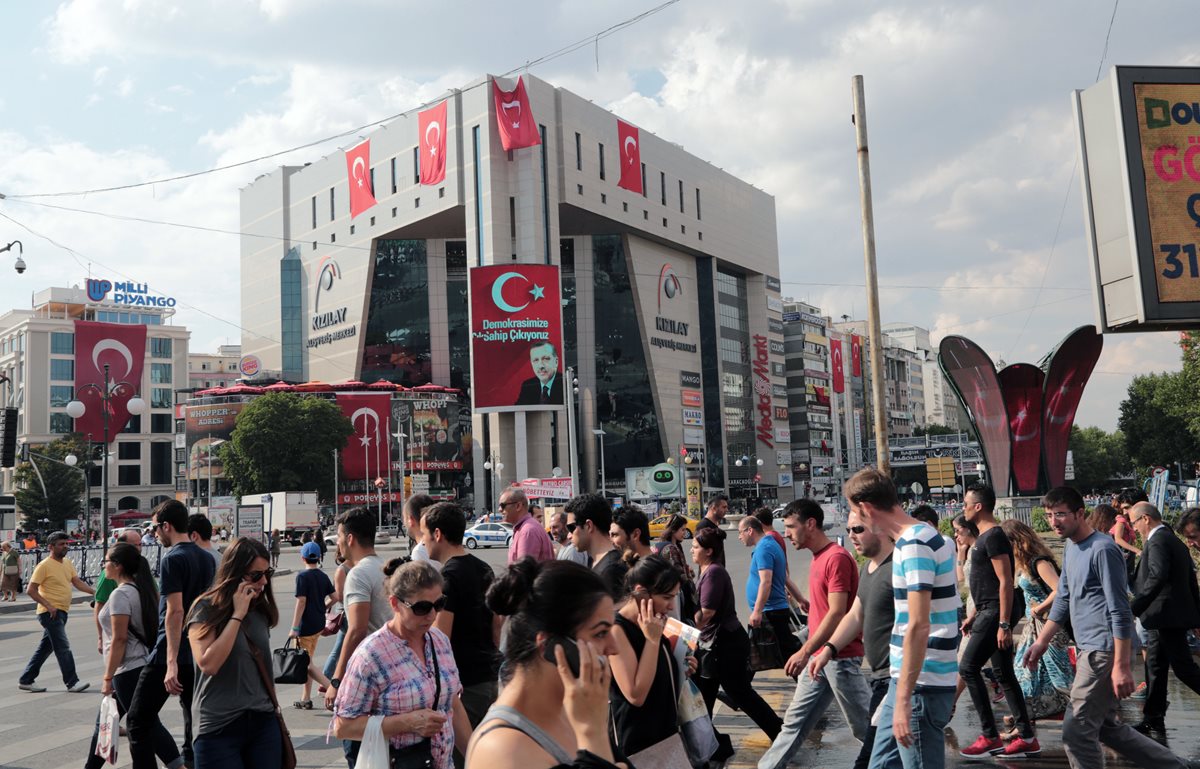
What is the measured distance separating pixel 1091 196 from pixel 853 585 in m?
8.03

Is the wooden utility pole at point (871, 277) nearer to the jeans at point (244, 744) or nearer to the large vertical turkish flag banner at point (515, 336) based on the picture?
the jeans at point (244, 744)

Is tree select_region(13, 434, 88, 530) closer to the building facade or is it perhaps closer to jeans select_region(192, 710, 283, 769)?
the building facade

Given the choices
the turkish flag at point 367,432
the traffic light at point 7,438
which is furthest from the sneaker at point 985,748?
the turkish flag at point 367,432

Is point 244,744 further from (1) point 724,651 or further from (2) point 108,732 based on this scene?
(1) point 724,651

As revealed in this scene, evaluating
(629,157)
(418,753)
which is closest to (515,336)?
(629,157)

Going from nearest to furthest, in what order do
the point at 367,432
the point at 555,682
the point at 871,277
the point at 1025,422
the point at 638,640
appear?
the point at 555,682 < the point at 638,640 < the point at 871,277 < the point at 1025,422 < the point at 367,432

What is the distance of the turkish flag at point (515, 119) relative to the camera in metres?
79.0

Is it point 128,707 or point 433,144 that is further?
point 433,144

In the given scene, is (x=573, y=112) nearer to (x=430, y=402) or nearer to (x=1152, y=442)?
(x=430, y=402)

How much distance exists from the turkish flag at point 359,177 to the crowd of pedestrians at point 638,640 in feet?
282

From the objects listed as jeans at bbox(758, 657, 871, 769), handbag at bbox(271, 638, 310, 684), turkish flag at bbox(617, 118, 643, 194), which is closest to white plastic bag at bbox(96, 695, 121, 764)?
handbag at bbox(271, 638, 310, 684)

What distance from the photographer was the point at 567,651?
2514 mm

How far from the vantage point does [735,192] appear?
4173 inches

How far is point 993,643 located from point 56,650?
985cm
